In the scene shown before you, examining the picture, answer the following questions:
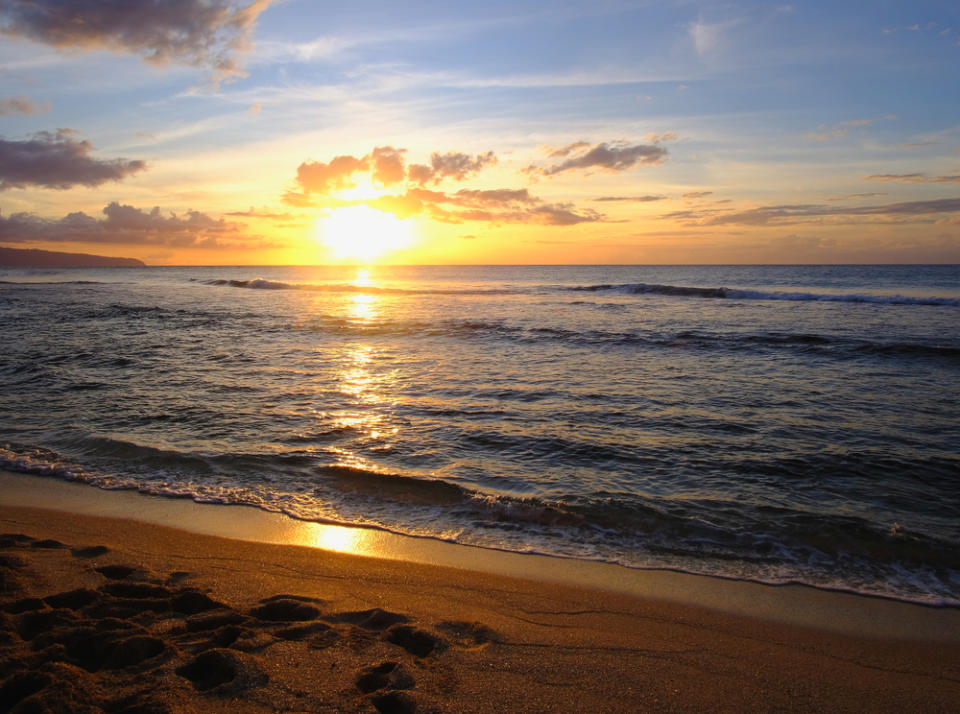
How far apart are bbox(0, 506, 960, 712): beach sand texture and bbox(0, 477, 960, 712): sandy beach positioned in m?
0.01

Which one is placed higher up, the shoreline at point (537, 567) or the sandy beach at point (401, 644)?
the sandy beach at point (401, 644)

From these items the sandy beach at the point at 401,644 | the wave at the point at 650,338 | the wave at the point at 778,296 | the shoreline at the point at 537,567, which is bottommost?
the shoreline at the point at 537,567

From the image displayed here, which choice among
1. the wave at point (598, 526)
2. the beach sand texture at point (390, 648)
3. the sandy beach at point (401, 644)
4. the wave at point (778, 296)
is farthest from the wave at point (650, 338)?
the wave at point (778, 296)

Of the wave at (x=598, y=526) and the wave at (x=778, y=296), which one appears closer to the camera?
the wave at (x=598, y=526)

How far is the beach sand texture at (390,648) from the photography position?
281 centimetres

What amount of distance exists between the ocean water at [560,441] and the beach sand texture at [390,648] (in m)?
1.03

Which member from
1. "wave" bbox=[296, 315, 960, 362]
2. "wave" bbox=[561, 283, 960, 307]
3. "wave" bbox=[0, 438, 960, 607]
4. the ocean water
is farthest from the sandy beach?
"wave" bbox=[561, 283, 960, 307]

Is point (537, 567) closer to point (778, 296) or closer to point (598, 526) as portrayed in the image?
point (598, 526)

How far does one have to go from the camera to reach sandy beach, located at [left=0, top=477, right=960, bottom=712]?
2.82m

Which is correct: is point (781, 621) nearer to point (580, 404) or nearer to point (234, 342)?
point (580, 404)

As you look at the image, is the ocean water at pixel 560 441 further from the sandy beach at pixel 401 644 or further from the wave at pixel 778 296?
the wave at pixel 778 296

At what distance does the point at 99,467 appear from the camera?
23.2 feet

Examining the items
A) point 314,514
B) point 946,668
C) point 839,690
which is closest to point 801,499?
point 946,668

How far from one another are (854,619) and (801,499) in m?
2.29
